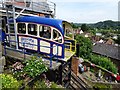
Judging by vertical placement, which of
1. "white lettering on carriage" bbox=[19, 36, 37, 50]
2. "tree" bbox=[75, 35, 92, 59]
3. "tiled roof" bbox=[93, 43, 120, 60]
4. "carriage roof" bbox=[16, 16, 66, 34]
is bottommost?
"tiled roof" bbox=[93, 43, 120, 60]

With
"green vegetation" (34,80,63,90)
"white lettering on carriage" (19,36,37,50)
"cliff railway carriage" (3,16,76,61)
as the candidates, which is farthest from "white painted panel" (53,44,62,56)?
"green vegetation" (34,80,63,90)

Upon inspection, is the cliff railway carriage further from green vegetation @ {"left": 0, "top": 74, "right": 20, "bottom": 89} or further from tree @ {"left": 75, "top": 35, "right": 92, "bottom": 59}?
tree @ {"left": 75, "top": 35, "right": 92, "bottom": 59}

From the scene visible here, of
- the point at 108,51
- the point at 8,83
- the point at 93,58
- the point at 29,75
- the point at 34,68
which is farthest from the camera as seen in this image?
the point at 108,51

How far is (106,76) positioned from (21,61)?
14.1m

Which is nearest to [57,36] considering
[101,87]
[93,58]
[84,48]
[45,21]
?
[45,21]

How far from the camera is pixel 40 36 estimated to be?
32.5 feet

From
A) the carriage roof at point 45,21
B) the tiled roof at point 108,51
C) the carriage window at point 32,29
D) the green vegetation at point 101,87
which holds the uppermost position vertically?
the carriage roof at point 45,21

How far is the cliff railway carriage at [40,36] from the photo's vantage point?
30.5 feet

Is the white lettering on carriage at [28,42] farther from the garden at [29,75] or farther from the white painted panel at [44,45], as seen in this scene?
the garden at [29,75]

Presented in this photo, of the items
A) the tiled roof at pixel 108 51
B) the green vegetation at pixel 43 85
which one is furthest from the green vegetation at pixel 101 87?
the tiled roof at pixel 108 51

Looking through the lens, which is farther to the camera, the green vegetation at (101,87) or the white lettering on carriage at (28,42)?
the green vegetation at (101,87)

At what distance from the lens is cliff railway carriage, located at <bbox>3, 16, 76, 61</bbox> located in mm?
9305

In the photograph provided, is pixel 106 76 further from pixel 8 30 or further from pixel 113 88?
pixel 8 30

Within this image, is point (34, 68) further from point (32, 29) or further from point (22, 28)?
point (22, 28)
